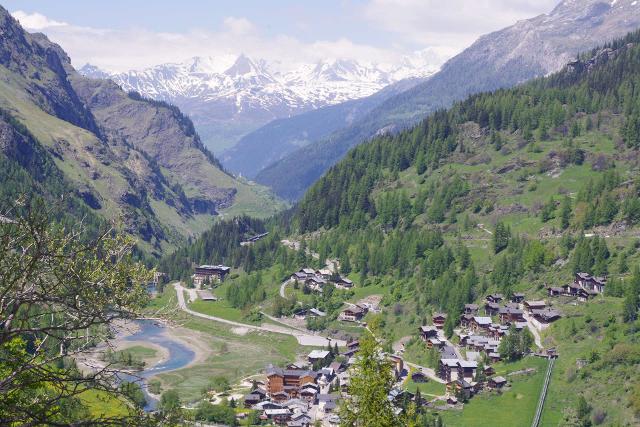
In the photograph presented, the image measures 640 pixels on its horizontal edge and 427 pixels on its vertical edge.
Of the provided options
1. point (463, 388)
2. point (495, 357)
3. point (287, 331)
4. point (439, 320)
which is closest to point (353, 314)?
point (287, 331)

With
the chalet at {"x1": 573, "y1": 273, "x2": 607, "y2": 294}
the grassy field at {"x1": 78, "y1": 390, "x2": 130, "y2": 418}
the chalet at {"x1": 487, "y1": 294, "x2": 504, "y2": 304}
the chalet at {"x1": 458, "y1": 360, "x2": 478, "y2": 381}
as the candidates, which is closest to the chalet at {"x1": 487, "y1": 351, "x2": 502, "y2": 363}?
the chalet at {"x1": 458, "y1": 360, "x2": 478, "y2": 381}

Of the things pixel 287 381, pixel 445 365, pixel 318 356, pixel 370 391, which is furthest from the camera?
pixel 318 356

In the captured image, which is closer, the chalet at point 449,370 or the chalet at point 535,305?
the chalet at point 449,370

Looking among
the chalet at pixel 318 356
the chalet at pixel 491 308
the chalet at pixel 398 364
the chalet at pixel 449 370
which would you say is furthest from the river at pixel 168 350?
the chalet at pixel 491 308

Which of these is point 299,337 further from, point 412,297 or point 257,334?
point 412,297

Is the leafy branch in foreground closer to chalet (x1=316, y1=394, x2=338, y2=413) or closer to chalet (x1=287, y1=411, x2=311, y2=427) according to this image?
chalet (x1=287, y1=411, x2=311, y2=427)

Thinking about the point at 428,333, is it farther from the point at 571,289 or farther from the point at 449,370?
the point at 571,289

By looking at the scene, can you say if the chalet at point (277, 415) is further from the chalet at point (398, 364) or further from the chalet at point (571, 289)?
the chalet at point (571, 289)
